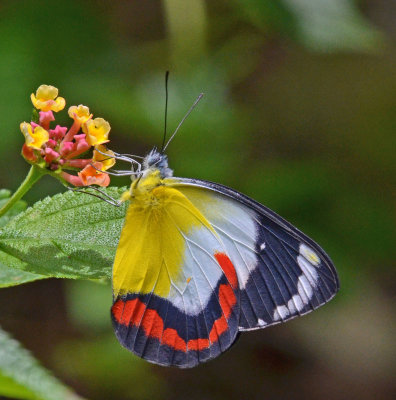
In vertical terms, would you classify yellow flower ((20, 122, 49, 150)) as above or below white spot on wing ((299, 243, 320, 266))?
below

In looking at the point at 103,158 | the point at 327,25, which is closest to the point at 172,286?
the point at 103,158

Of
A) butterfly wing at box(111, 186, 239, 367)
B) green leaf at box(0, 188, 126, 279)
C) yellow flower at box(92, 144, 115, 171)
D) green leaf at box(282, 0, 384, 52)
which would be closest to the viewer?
green leaf at box(0, 188, 126, 279)

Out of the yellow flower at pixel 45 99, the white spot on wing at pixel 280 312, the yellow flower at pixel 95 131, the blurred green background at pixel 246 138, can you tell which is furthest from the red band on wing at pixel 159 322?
the blurred green background at pixel 246 138

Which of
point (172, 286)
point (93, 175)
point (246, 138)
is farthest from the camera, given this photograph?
point (246, 138)

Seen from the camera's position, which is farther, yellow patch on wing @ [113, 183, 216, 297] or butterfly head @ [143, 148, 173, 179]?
butterfly head @ [143, 148, 173, 179]

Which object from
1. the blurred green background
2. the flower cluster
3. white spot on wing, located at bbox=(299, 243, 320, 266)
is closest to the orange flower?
the flower cluster

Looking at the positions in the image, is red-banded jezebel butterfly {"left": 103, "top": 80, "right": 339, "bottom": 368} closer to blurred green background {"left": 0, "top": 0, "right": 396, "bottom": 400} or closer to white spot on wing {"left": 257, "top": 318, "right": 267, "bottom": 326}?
white spot on wing {"left": 257, "top": 318, "right": 267, "bottom": 326}

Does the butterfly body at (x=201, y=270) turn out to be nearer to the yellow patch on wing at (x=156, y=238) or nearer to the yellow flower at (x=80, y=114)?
the yellow patch on wing at (x=156, y=238)

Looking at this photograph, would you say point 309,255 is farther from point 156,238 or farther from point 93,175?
point 93,175
